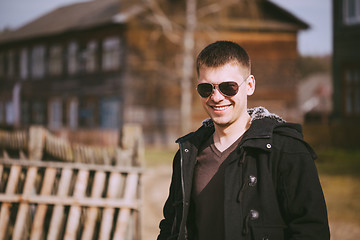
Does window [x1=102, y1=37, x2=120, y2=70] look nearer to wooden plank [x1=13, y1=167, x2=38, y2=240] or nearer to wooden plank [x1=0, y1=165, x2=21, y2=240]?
wooden plank [x1=0, y1=165, x2=21, y2=240]

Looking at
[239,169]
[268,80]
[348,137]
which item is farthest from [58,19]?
[239,169]

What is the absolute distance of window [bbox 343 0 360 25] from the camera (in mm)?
21078

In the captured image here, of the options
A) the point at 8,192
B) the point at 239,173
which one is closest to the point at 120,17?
the point at 8,192

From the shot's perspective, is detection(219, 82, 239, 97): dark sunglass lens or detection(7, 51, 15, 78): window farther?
detection(7, 51, 15, 78): window

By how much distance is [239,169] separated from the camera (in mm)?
2354

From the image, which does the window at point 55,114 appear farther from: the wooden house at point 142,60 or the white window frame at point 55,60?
the white window frame at point 55,60

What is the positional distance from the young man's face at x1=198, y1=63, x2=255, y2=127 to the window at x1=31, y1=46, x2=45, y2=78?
27.3m

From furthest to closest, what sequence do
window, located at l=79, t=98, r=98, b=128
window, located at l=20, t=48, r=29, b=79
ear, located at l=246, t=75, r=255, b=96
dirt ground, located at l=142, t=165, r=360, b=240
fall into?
window, located at l=20, t=48, r=29, b=79 < window, located at l=79, t=98, r=98, b=128 < dirt ground, located at l=142, t=165, r=360, b=240 < ear, located at l=246, t=75, r=255, b=96

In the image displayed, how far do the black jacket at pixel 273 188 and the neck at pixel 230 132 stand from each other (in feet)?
0.37

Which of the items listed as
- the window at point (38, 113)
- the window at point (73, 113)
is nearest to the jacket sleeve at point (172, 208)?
the window at point (73, 113)

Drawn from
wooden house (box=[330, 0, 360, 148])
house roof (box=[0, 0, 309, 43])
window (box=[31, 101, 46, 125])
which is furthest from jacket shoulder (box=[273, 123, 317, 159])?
window (box=[31, 101, 46, 125])

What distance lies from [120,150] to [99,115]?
66.0 feet

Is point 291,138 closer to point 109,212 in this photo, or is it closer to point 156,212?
point 109,212

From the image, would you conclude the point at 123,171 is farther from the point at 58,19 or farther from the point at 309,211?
the point at 58,19
